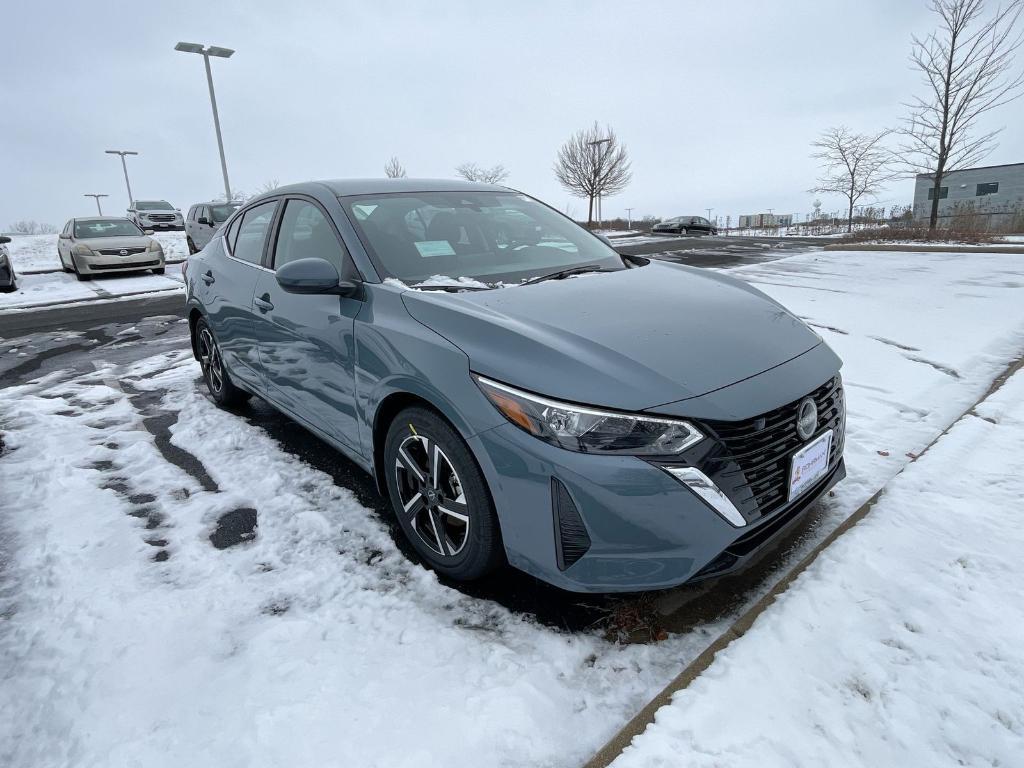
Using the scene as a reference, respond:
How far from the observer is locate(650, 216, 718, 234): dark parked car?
1232 inches

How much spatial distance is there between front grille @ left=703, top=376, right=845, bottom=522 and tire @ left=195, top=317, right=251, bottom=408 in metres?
3.73

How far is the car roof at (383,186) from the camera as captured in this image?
326 cm

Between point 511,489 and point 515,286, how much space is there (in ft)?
3.35

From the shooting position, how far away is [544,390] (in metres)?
1.96

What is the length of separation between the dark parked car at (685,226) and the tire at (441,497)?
102ft

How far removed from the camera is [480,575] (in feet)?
7.63

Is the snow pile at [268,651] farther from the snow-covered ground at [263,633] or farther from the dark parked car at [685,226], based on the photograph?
the dark parked car at [685,226]

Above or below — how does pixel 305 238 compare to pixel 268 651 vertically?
above

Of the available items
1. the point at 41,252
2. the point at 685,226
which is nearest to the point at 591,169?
the point at 685,226

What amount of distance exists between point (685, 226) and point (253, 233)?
30188mm

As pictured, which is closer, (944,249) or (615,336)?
(615,336)

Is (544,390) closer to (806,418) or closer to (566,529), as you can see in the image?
(566,529)

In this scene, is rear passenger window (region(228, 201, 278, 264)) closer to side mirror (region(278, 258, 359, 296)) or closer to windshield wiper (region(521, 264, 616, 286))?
side mirror (region(278, 258, 359, 296))

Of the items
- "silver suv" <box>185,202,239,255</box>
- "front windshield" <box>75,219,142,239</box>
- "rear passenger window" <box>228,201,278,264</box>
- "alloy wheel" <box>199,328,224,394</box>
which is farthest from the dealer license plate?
"silver suv" <box>185,202,239,255</box>
